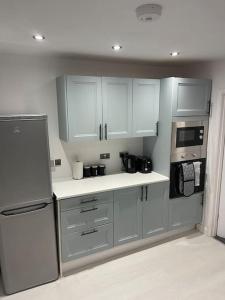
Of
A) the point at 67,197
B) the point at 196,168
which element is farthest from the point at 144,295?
the point at 196,168

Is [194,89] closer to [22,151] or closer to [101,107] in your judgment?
[101,107]

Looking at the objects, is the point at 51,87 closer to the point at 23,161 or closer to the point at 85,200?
the point at 23,161

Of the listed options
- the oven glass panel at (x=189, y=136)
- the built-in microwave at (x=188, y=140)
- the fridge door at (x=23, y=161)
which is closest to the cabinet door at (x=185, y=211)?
the built-in microwave at (x=188, y=140)

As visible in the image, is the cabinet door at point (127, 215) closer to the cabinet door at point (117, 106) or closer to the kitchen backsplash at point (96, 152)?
the kitchen backsplash at point (96, 152)

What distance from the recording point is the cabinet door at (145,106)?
286 cm

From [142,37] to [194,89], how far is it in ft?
4.31

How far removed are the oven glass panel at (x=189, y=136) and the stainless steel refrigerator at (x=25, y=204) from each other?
5.39 feet

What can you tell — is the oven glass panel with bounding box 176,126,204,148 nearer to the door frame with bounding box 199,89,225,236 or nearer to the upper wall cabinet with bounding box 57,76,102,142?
the door frame with bounding box 199,89,225,236

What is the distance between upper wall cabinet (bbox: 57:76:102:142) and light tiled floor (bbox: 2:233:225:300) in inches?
61.3

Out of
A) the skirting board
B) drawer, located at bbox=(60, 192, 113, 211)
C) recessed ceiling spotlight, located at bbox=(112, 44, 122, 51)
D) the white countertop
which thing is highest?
recessed ceiling spotlight, located at bbox=(112, 44, 122, 51)

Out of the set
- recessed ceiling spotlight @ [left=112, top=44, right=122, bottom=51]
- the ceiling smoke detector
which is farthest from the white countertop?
the ceiling smoke detector

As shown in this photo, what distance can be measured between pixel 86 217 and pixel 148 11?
205 cm

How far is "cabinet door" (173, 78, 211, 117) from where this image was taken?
2801mm

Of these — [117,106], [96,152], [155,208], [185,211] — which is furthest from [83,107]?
[185,211]
